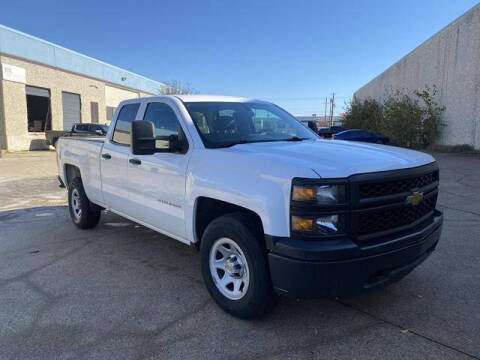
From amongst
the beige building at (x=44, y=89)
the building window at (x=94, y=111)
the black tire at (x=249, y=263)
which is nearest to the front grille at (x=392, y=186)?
the black tire at (x=249, y=263)

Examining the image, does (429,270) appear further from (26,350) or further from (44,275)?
(44,275)

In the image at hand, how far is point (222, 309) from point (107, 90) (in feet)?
106

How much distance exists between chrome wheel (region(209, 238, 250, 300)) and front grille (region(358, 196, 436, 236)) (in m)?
0.96

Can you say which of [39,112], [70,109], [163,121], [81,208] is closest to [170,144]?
[163,121]

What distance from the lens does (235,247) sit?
3225 mm

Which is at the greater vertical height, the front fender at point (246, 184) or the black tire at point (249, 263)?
the front fender at point (246, 184)

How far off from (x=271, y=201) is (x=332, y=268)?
62 cm

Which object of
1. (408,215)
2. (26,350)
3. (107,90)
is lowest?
(26,350)

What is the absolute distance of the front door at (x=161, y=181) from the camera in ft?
12.3

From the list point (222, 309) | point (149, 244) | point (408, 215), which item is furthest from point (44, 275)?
point (408, 215)

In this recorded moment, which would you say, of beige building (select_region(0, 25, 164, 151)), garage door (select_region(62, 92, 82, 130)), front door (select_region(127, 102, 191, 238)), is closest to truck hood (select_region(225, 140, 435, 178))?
front door (select_region(127, 102, 191, 238))

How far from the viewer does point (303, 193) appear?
268 centimetres

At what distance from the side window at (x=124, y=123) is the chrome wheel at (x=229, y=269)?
207 cm

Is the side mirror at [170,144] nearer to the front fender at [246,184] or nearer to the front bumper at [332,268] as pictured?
the front fender at [246,184]
